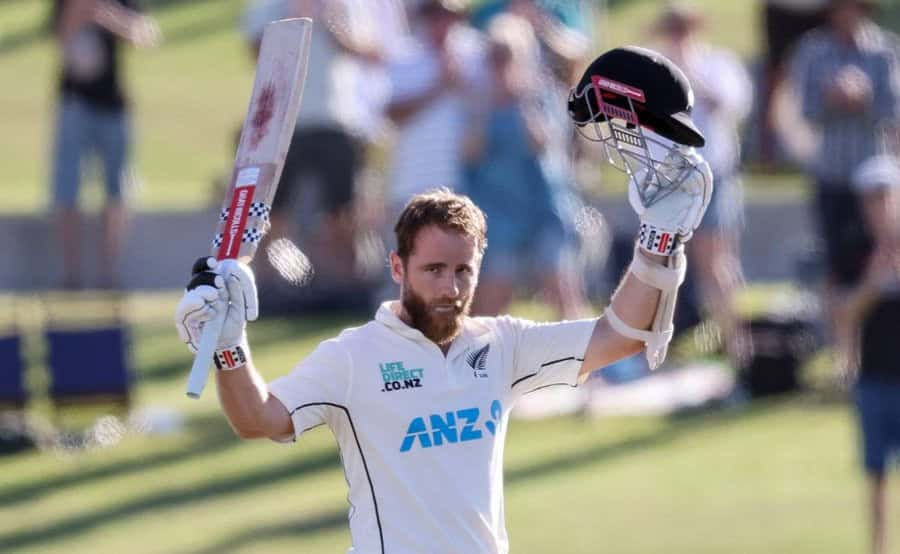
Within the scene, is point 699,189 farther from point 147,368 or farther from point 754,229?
point 754,229

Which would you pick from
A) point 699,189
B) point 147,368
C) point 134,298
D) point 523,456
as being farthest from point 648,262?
point 134,298

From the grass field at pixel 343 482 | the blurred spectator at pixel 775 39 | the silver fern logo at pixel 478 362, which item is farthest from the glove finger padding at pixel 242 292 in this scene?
the blurred spectator at pixel 775 39

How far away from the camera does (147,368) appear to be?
499 inches

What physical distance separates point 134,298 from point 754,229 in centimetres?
500

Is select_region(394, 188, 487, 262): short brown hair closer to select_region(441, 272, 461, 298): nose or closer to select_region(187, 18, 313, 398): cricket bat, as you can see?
select_region(441, 272, 461, 298): nose

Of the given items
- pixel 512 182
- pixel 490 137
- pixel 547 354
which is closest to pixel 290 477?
pixel 512 182

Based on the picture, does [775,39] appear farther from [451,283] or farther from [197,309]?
[197,309]

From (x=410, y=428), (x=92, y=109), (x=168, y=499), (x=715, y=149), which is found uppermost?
(x=92, y=109)

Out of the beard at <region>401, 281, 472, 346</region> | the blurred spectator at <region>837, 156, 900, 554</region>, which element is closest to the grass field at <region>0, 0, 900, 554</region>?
the blurred spectator at <region>837, 156, 900, 554</region>

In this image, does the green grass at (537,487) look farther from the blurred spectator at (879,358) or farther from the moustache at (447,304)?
the moustache at (447,304)

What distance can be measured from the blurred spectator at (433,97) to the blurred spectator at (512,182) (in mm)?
111

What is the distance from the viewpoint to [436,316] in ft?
17.2

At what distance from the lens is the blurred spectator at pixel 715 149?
12.2 metres

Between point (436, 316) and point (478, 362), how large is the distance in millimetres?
205
